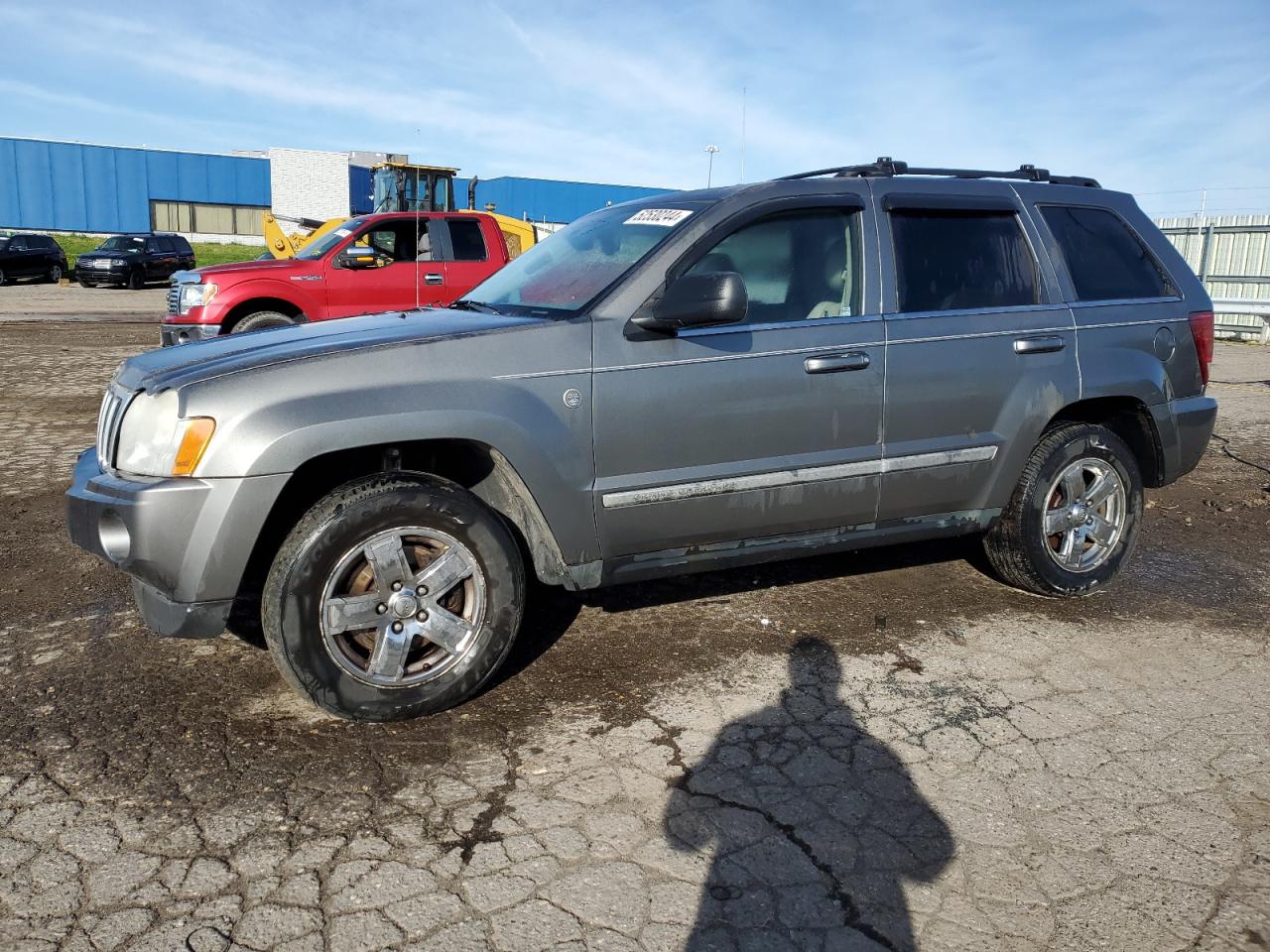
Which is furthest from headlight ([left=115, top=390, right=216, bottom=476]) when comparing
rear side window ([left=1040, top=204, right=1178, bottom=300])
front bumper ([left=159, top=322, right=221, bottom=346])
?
front bumper ([left=159, top=322, right=221, bottom=346])

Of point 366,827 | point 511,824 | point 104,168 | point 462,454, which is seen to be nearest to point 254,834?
point 366,827

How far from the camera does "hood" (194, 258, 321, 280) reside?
1076cm

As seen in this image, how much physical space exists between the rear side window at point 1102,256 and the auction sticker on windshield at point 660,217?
182 centimetres

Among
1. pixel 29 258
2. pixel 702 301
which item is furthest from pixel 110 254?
pixel 702 301

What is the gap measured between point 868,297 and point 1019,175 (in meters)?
1.36

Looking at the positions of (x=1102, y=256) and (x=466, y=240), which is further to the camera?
(x=466, y=240)

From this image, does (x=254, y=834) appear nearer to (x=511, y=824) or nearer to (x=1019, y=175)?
(x=511, y=824)

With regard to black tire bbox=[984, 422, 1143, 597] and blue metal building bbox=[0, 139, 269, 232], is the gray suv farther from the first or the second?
blue metal building bbox=[0, 139, 269, 232]

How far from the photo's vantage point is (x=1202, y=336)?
5.07 metres

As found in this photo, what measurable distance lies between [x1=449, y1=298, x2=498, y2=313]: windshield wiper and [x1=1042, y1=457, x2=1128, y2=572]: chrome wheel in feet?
8.71

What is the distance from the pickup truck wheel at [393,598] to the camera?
3.34m

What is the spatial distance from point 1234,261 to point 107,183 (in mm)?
48821

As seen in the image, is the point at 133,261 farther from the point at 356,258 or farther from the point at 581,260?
the point at 581,260

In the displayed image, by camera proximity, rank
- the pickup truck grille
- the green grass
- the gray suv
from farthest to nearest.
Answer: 1. the green grass
2. the pickup truck grille
3. the gray suv
